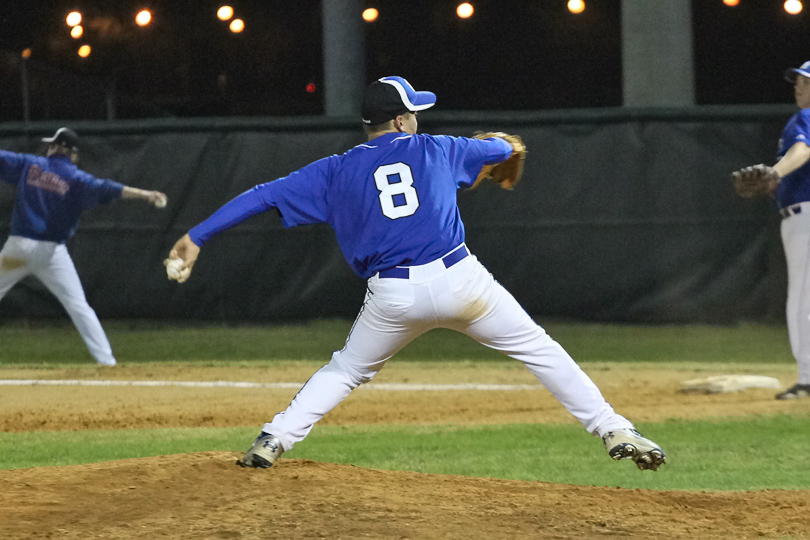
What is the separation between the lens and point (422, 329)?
424 cm

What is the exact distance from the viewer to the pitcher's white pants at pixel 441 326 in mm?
4098

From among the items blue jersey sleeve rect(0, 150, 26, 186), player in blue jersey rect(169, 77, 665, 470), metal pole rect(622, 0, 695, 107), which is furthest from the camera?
metal pole rect(622, 0, 695, 107)

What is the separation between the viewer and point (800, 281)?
6.81m

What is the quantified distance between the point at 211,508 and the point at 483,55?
17022 millimetres

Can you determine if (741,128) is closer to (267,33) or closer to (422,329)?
(422,329)

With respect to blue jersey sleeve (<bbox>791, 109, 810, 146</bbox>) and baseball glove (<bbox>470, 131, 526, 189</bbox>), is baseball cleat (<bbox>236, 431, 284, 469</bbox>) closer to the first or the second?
baseball glove (<bbox>470, 131, 526, 189</bbox>)

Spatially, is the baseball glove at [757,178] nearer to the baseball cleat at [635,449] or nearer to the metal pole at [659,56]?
the baseball cleat at [635,449]

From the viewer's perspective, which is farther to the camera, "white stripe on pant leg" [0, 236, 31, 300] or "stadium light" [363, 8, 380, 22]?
"stadium light" [363, 8, 380, 22]

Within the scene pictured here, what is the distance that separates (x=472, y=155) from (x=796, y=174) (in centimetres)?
326

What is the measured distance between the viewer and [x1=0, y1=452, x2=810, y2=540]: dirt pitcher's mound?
3502 mm

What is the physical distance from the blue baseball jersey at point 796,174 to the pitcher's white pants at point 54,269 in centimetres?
545

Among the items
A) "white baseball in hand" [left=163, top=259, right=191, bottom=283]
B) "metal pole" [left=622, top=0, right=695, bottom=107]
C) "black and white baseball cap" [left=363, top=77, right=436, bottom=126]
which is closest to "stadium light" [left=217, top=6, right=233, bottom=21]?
"metal pole" [left=622, top=0, right=695, bottom=107]

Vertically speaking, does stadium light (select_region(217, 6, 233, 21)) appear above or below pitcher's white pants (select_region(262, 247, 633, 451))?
above

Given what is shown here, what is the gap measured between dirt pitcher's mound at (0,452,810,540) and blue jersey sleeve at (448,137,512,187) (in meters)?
1.27
